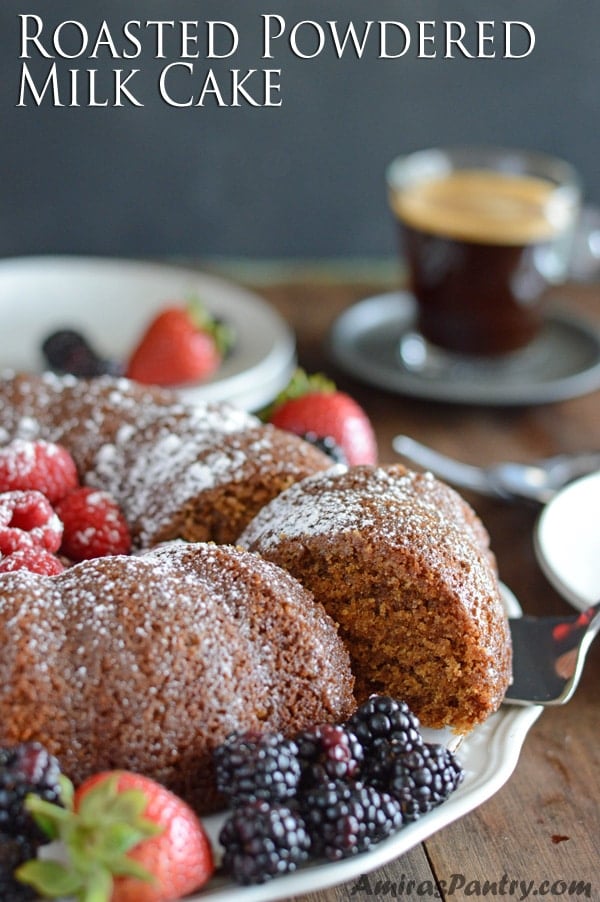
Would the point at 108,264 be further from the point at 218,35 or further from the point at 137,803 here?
the point at 137,803

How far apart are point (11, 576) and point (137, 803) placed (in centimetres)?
40

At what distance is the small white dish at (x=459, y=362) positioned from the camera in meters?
2.90

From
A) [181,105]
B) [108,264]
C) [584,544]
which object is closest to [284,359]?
[108,264]

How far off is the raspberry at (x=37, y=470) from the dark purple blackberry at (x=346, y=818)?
2.47ft

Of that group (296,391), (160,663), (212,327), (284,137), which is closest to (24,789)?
(160,663)

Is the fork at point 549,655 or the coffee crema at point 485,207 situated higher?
the coffee crema at point 485,207

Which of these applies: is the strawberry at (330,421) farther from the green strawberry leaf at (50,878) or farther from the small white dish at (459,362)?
the green strawberry leaf at (50,878)

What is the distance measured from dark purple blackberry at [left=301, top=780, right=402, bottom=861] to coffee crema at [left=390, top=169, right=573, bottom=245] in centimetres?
192

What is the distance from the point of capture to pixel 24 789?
3.95ft

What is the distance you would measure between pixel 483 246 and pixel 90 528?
1566 mm

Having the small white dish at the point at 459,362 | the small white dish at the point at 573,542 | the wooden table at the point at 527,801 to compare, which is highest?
the small white dish at the point at 573,542

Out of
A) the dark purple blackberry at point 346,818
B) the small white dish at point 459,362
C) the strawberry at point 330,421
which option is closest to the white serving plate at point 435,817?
the dark purple blackberry at point 346,818

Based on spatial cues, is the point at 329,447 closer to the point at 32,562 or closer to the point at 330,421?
the point at 330,421

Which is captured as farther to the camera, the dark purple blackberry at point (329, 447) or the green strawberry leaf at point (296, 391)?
the green strawberry leaf at point (296, 391)
